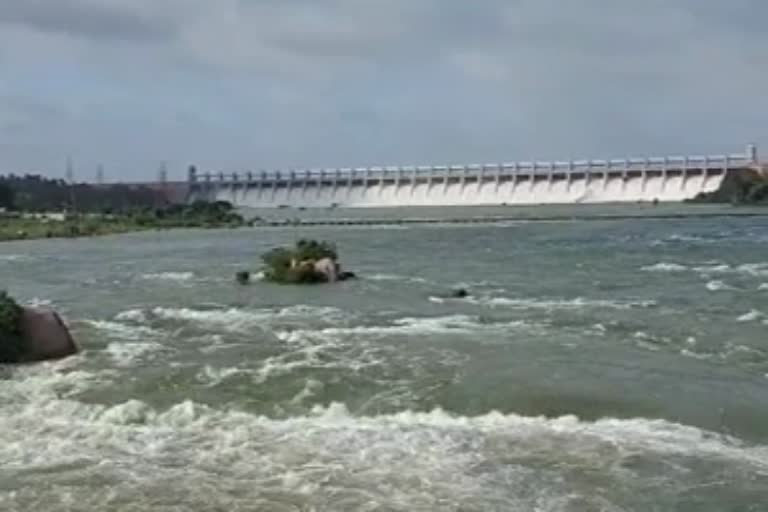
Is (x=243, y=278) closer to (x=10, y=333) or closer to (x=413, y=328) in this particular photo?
(x=413, y=328)

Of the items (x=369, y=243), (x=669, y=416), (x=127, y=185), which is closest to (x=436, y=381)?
(x=669, y=416)

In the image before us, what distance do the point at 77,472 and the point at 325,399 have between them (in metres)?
4.96

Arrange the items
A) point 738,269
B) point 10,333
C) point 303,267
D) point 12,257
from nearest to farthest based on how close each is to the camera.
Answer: point 10,333 < point 303,267 < point 738,269 < point 12,257

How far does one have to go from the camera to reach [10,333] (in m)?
20.2

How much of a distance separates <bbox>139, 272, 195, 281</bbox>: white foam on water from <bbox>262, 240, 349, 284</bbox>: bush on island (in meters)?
3.40

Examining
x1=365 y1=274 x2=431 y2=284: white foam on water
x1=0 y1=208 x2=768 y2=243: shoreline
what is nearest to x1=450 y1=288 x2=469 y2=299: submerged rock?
x1=365 y1=274 x2=431 y2=284: white foam on water

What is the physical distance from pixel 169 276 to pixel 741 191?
3553 inches

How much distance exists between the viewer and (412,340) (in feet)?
72.8

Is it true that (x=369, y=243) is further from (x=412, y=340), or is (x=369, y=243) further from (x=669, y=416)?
(x=669, y=416)

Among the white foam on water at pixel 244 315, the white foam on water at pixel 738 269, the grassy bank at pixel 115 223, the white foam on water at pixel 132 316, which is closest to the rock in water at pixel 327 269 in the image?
the white foam on water at pixel 244 315

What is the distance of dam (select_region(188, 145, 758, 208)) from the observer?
4985 inches

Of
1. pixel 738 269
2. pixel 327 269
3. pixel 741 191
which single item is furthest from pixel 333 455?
pixel 741 191

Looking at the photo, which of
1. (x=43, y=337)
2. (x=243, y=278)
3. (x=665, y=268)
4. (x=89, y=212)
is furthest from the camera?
(x=89, y=212)

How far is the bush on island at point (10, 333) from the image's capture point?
1988cm
